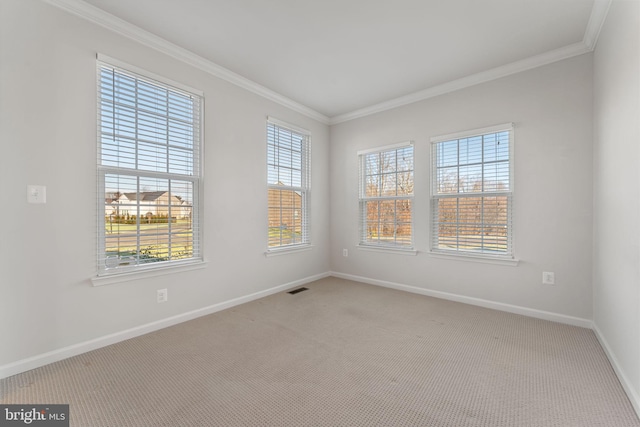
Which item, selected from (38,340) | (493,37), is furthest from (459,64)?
(38,340)

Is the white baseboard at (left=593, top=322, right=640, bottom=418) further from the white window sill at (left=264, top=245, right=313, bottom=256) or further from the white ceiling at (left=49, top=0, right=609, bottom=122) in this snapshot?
the white window sill at (left=264, top=245, right=313, bottom=256)

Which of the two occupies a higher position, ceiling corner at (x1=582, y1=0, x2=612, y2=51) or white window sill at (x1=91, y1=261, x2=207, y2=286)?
ceiling corner at (x1=582, y1=0, x2=612, y2=51)

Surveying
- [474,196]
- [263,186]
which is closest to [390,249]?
[474,196]

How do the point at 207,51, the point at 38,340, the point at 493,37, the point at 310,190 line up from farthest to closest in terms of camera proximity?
the point at 310,190, the point at 207,51, the point at 493,37, the point at 38,340

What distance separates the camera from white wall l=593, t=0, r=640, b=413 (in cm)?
169

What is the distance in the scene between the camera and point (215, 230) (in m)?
3.17

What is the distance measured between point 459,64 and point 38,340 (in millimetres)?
4544

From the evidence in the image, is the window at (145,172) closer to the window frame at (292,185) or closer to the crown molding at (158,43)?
the crown molding at (158,43)

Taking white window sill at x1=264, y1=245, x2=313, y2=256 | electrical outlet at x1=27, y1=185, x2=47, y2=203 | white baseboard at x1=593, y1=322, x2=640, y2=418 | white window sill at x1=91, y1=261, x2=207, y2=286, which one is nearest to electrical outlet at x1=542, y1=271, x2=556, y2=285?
white baseboard at x1=593, y1=322, x2=640, y2=418

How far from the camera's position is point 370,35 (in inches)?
102

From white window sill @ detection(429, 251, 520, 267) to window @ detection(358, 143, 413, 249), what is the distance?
0.43 metres

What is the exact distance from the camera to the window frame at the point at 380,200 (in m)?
3.93

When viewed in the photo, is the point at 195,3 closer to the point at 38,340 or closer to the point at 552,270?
the point at 38,340

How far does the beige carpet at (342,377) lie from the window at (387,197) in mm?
1470
